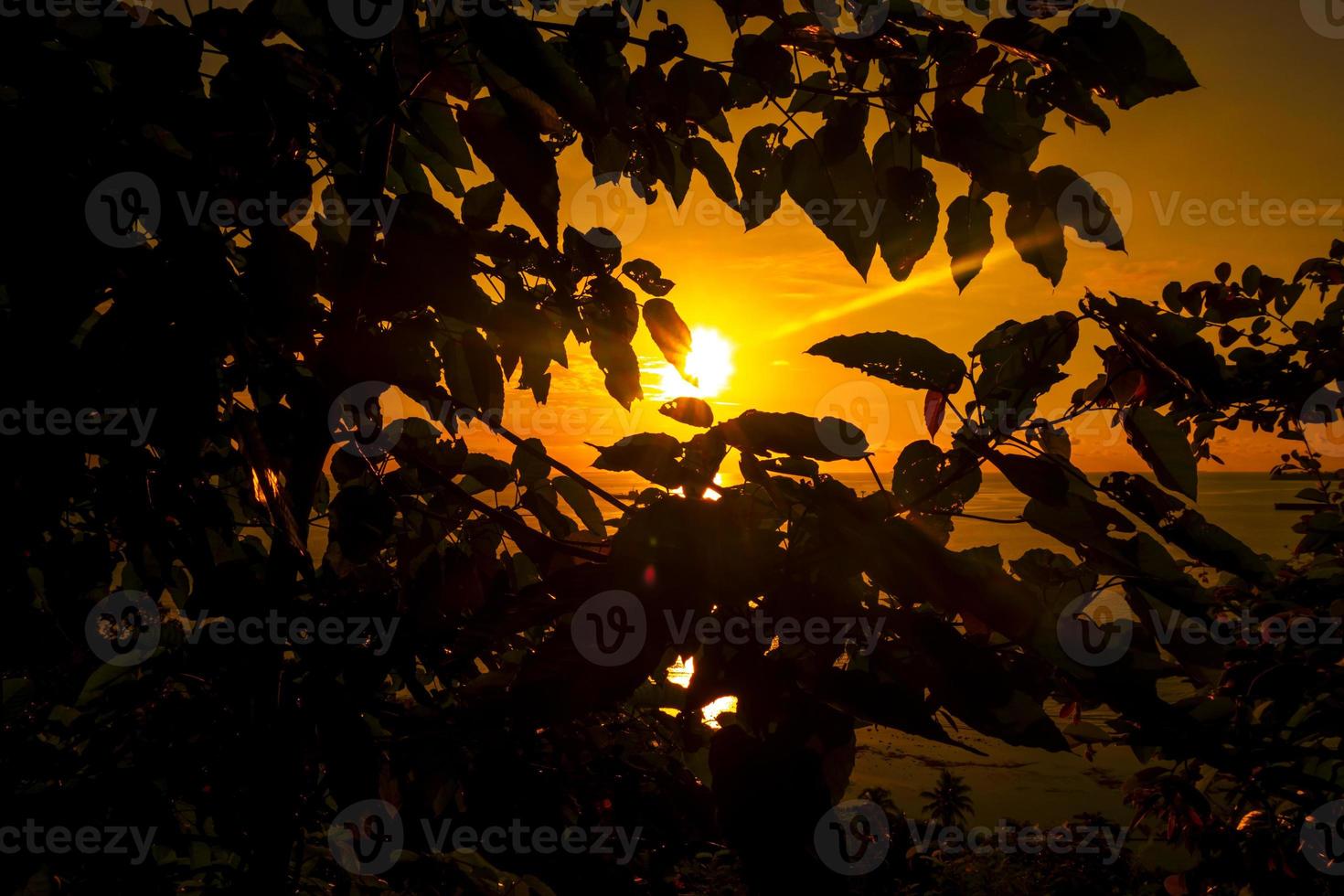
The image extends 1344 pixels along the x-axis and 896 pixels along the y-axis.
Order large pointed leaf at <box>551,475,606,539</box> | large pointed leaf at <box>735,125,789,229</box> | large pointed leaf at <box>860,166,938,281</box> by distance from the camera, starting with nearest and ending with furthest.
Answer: large pointed leaf at <box>860,166,938,281</box> < large pointed leaf at <box>735,125,789,229</box> < large pointed leaf at <box>551,475,606,539</box>

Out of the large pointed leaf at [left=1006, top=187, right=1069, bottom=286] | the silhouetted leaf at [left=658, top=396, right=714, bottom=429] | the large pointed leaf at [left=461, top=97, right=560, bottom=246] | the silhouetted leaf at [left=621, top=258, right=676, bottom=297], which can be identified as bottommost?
the silhouetted leaf at [left=658, top=396, right=714, bottom=429]

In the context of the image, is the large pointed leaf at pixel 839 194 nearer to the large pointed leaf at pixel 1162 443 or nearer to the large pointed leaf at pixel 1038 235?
the large pointed leaf at pixel 1038 235

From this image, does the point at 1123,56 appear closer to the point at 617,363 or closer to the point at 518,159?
the point at 518,159

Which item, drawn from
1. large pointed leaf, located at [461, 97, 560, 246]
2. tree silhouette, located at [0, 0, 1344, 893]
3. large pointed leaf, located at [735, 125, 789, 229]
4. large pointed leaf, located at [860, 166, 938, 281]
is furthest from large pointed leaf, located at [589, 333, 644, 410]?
large pointed leaf, located at [461, 97, 560, 246]

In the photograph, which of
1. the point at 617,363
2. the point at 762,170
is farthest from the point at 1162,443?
the point at 617,363

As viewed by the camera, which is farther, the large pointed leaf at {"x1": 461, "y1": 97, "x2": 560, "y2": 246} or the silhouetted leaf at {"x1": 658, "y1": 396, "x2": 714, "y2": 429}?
the silhouetted leaf at {"x1": 658, "y1": 396, "x2": 714, "y2": 429}

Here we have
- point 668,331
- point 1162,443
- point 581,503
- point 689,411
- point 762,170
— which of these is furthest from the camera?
point 581,503

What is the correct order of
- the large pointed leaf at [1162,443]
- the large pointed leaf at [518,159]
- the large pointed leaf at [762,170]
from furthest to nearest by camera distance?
the large pointed leaf at [762,170], the large pointed leaf at [1162,443], the large pointed leaf at [518,159]

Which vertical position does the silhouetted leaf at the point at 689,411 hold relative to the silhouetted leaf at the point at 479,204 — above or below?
below

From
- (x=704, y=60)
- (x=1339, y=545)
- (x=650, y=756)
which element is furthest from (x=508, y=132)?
(x=1339, y=545)

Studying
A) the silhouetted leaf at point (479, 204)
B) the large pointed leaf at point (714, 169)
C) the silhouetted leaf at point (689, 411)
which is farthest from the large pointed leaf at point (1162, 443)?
the silhouetted leaf at point (479, 204)

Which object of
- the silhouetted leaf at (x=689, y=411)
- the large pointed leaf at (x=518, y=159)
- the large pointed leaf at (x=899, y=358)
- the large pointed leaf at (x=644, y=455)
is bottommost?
the large pointed leaf at (x=644, y=455)

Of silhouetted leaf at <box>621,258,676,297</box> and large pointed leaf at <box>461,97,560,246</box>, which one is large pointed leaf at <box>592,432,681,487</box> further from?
silhouetted leaf at <box>621,258,676,297</box>

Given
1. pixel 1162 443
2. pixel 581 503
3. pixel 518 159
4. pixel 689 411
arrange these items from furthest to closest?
pixel 581 503, pixel 689 411, pixel 1162 443, pixel 518 159
